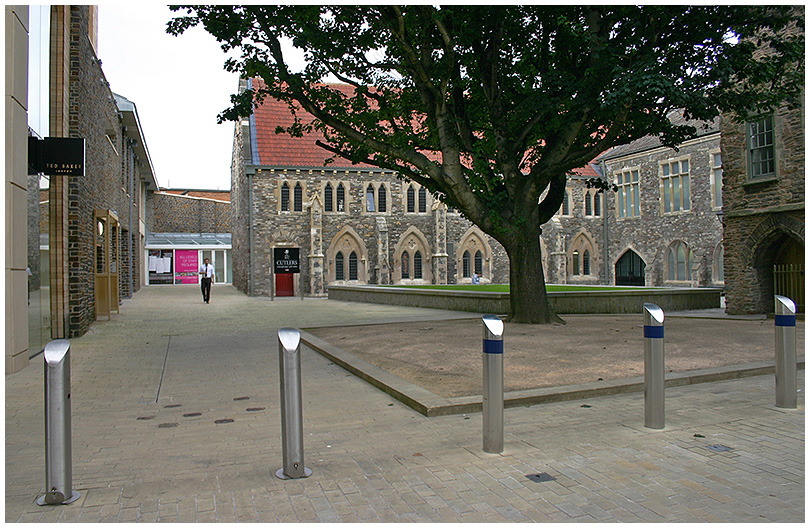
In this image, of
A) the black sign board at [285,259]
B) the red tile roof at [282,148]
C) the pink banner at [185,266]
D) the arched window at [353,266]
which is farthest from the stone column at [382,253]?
the pink banner at [185,266]

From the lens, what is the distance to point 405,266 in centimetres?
3594

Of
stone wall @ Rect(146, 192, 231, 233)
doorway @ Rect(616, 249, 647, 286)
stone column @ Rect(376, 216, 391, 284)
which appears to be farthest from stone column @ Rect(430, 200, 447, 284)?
stone wall @ Rect(146, 192, 231, 233)

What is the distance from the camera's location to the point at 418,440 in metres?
5.13

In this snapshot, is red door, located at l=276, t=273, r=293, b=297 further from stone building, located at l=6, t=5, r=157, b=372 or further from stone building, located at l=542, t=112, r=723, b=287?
stone building, located at l=542, t=112, r=723, b=287

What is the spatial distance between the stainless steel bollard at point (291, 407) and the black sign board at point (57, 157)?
291 inches

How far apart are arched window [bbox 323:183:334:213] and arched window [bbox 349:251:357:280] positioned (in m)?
2.84

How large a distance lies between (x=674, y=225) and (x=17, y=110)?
32.2 metres

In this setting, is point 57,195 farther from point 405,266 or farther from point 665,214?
point 665,214

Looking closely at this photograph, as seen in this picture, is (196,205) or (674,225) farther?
(196,205)

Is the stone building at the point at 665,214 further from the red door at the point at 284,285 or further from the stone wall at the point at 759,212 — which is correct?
the red door at the point at 284,285

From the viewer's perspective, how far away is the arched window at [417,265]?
36000 millimetres

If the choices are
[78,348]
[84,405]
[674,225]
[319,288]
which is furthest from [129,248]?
[674,225]

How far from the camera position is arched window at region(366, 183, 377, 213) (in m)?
35.1

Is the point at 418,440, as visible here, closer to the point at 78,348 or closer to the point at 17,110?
the point at 17,110
